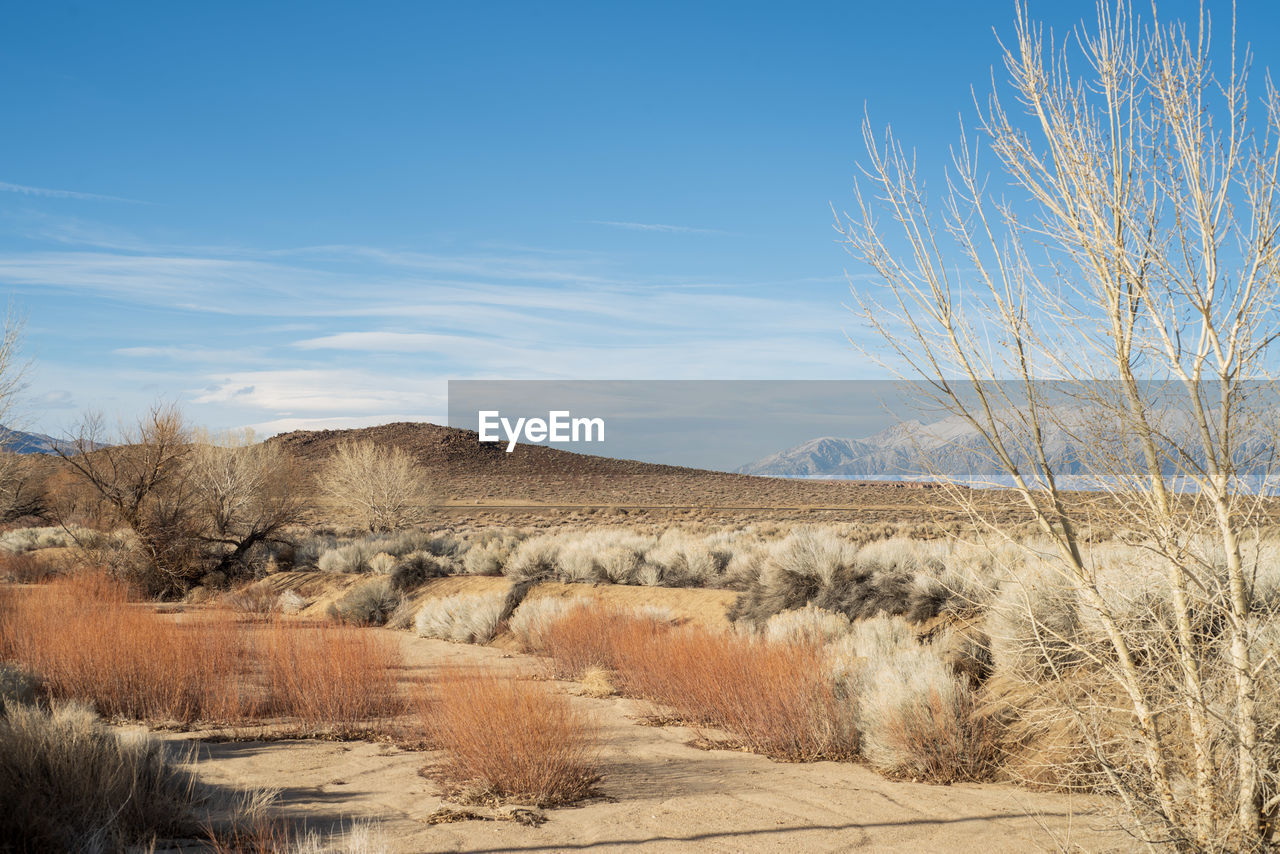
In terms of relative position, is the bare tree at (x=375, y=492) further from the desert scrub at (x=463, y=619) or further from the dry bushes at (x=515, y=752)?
the dry bushes at (x=515, y=752)

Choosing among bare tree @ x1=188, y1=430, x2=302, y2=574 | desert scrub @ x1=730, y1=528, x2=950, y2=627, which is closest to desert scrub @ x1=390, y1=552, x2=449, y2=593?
bare tree @ x1=188, y1=430, x2=302, y2=574

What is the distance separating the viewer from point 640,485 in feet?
241

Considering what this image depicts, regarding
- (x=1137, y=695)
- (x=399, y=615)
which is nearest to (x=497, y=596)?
(x=399, y=615)

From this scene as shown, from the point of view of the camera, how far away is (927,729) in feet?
22.1

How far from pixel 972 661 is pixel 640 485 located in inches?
2564

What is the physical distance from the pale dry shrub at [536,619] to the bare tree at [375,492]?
796 inches

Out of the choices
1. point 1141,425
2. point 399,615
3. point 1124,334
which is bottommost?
point 399,615

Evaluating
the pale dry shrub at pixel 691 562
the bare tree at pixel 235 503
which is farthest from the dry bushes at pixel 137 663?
the bare tree at pixel 235 503

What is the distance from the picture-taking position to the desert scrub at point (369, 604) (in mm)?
17625

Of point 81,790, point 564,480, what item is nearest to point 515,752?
point 81,790

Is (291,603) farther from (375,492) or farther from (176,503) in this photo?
(375,492)

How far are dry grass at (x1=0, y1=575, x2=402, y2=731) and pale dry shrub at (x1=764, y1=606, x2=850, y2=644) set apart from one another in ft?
15.0

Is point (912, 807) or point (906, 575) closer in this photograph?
point (912, 807)

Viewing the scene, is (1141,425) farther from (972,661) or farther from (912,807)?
(972,661)
